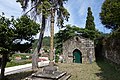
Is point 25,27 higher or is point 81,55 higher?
point 25,27

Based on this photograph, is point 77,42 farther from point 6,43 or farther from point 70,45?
point 6,43

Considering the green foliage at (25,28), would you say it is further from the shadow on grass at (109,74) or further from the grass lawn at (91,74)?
the shadow on grass at (109,74)

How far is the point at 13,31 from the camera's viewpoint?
42.9 feet

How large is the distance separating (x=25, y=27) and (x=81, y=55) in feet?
43.8

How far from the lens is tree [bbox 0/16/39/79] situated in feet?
41.7

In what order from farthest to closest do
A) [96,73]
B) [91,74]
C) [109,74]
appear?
[96,73] < [91,74] < [109,74]

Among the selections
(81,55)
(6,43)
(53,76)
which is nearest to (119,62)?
(53,76)

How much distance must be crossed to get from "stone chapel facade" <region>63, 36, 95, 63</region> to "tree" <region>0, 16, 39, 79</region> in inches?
463

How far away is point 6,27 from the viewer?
12.7 meters

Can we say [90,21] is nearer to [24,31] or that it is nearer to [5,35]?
[24,31]

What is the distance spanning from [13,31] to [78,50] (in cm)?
1380

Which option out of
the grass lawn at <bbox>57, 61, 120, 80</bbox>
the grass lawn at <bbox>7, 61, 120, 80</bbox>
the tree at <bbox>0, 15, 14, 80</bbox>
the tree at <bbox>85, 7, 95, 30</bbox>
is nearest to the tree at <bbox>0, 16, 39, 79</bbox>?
the tree at <bbox>0, 15, 14, 80</bbox>

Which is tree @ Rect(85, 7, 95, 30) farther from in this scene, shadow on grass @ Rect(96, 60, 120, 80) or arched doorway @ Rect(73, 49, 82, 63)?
shadow on grass @ Rect(96, 60, 120, 80)

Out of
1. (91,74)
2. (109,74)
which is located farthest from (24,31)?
(109,74)
